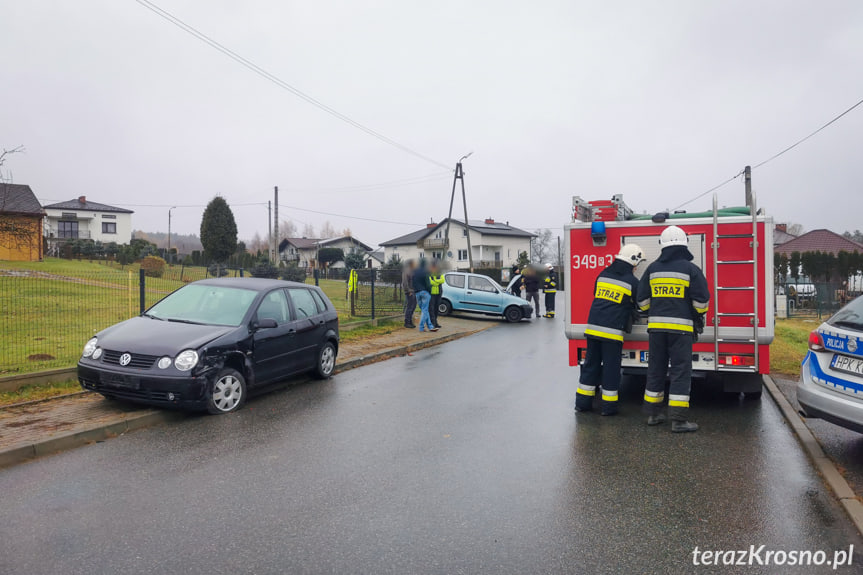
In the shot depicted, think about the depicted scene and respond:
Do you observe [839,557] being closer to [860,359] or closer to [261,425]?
[860,359]

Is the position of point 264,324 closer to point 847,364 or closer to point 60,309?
point 847,364

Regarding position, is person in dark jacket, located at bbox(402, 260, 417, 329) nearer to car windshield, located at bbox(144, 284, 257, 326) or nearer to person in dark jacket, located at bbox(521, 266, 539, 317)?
person in dark jacket, located at bbox(521, 266, 539, 317)

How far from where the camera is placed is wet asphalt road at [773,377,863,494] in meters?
4.64

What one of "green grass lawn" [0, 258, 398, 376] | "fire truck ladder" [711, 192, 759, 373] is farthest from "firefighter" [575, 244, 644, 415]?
"green grass lawn" [0, 258, 398, 376]

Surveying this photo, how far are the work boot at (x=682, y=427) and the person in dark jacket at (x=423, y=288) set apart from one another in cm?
944

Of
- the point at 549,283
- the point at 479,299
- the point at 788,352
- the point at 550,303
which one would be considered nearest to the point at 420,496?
the point at 788,352

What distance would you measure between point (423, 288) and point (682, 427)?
957 cm

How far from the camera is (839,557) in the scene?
3.38 metres

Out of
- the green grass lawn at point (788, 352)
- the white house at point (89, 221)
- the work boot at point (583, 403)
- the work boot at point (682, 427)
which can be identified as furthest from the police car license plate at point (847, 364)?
the white house at point (89, 221)

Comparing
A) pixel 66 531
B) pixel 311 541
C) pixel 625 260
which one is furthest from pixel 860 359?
pixel 66 531

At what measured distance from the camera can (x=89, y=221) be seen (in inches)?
2226

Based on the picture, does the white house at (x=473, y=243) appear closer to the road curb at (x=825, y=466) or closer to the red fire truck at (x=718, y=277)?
the red fire truck at (x=718, y=277)

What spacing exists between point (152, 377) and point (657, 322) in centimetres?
529

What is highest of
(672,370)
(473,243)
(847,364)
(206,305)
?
(473,243)
